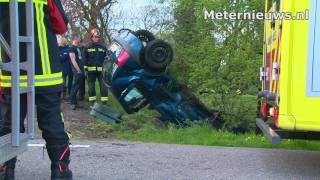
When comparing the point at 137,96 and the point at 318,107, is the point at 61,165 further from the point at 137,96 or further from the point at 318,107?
the point at 137,96

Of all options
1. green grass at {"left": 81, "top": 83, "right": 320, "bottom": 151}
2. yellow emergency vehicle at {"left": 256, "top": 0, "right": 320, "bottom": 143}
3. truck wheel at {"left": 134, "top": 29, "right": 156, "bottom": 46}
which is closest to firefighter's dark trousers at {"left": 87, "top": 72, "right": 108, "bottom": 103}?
green grass at {"left": 81, "top": 83, "right": 320, "bottom": 151}

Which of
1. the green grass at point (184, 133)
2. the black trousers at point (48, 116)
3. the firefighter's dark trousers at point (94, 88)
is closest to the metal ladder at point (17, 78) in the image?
the black trousers at point (48, 116)

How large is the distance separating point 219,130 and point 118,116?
1822 millimetres

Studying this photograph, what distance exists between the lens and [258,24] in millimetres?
9625

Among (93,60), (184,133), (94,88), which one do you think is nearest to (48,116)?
(184,133)

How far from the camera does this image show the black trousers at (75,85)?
1156 centimetres

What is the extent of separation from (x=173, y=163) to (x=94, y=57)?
592cm

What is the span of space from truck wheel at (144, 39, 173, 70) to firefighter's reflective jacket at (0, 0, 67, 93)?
16.2ft

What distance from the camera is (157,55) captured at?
938 cm

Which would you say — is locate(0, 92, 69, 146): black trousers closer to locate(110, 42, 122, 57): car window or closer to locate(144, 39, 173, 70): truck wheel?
locate(144, 39, 173, 70): truck wheel

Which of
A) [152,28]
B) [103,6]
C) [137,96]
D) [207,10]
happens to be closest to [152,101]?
[137,96]

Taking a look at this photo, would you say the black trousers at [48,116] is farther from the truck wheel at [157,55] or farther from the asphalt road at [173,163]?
the truck wheel at [157,55]

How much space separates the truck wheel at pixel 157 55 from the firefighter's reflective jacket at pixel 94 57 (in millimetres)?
2537

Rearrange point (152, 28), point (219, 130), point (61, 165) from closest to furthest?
point (61, 165) < point (219, 130) < point (152, 28)
